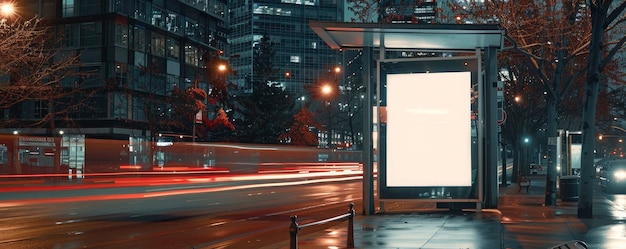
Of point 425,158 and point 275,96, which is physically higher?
point 275,96

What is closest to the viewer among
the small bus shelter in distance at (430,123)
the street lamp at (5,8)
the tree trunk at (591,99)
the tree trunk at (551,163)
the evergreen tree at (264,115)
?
the tree trunk at (591,99)

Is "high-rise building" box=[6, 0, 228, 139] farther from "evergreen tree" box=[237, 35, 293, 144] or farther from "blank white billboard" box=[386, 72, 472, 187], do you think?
"blank white billboard" box=[386, 72, 472, 187]

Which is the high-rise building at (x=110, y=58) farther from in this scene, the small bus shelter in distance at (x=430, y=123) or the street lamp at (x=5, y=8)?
the small bus shelter in distance at (x=430, y=123)

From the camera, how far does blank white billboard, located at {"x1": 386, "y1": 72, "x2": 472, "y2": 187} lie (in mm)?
17766

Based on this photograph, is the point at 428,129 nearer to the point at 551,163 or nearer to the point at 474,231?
the point at 474,231

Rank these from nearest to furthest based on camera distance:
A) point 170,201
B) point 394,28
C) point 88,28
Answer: point 394,28
point 170,201
point 88,28

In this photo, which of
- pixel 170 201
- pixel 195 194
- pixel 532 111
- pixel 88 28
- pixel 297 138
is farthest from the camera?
pixel 297 138

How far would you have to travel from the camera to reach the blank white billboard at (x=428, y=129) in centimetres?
1777

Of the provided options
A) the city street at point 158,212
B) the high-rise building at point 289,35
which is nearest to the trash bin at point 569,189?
the city street at point 158,212

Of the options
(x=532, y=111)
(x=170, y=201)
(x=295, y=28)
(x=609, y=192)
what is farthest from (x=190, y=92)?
(x=295, y=28)

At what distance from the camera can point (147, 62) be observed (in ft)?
187

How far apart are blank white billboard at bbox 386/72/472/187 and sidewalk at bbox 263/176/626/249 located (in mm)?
1096

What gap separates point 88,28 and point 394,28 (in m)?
41.8

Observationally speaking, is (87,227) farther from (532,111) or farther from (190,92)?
(532,111)
